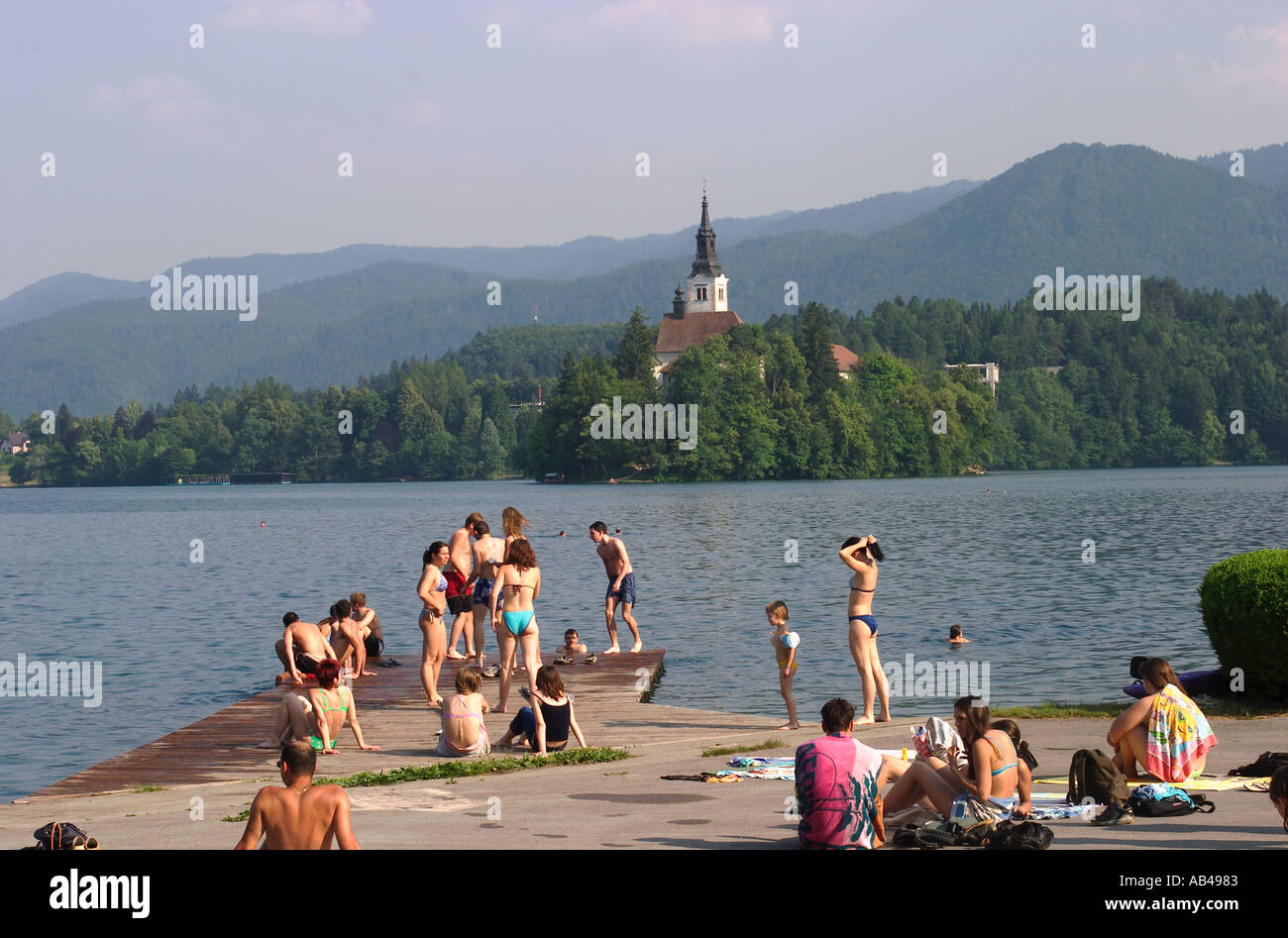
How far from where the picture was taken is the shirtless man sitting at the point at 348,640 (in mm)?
19703

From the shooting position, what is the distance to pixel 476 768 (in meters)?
13.2

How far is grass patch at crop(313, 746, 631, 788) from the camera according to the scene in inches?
499

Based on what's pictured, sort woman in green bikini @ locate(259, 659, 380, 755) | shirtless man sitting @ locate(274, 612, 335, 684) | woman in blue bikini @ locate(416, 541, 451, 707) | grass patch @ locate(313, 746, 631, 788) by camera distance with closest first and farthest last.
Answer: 1. grass patch @ locate(313, 746, 631, 788)
2. woman in green bikini @ locate(259, 659, 380, 755)
3. woman in blue bikini @ locate(416, 541, 451, 707)
4. shirtless man sitting @ locate(274, 612, 335, 684)

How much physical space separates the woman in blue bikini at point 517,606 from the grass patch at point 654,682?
114 inches

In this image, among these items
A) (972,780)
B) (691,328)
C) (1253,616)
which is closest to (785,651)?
(1253,616)

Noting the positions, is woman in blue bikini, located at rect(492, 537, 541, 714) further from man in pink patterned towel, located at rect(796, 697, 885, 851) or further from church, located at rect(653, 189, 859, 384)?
church, located at rect(653, 189, 859, 384)

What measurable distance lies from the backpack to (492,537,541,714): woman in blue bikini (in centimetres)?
733

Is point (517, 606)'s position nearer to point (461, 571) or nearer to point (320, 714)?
point (461, 571)

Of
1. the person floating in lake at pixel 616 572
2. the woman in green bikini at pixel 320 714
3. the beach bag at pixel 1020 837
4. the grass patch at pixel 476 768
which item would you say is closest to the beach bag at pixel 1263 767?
the beach bag at pixel 1020 837

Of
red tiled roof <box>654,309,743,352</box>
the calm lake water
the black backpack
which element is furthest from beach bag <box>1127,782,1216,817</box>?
red tiled roof <box>654,309,743,352</box>

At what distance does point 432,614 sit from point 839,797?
8981 millimetres

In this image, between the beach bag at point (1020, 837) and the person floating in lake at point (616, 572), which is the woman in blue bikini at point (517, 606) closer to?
the person floating in lake at point (616, 572)
